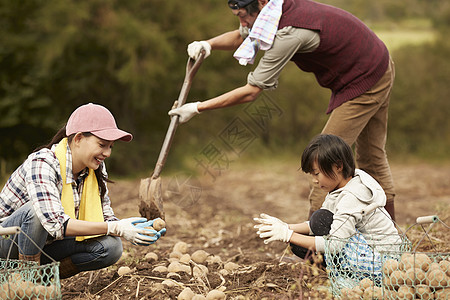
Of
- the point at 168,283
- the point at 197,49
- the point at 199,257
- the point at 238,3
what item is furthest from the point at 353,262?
the point at 197,49

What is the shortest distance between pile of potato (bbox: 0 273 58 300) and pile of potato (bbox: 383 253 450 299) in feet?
4.39

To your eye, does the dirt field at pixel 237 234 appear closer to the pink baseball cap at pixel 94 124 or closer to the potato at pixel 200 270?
the potato at pixel 200 270

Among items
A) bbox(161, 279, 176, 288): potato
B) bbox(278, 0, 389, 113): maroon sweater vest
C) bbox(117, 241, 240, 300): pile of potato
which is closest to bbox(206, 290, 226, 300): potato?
bbox(117, 241, 240, 300): pile of potato

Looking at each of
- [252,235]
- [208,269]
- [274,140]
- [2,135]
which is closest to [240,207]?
[252,235]

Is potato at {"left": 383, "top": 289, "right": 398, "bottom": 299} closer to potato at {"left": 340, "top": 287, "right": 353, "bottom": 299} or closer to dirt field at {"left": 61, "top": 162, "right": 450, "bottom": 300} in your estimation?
potato at {"left": 340, "top": 287, "right": 353, "bottom": 299}

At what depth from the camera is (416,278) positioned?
203cm

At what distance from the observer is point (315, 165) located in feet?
8.11

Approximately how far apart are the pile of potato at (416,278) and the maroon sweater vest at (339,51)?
1.30 m

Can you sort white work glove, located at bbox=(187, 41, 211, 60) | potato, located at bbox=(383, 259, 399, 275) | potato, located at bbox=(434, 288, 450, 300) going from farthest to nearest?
white work glove, located at bbox=(187, 41, 211, 60)
potato, located at bbox=(383, 259, 399, 275)
potato, located at bbox=(434, 288, 450, 300)

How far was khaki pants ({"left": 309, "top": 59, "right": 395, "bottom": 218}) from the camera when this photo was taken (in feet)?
10.3

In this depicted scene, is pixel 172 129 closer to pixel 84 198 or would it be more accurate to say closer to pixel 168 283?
pixel 84 198

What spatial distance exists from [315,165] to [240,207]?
346cm

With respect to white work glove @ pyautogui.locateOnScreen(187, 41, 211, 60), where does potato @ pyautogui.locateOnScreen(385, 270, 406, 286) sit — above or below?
below

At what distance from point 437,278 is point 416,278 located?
0.08 metres
